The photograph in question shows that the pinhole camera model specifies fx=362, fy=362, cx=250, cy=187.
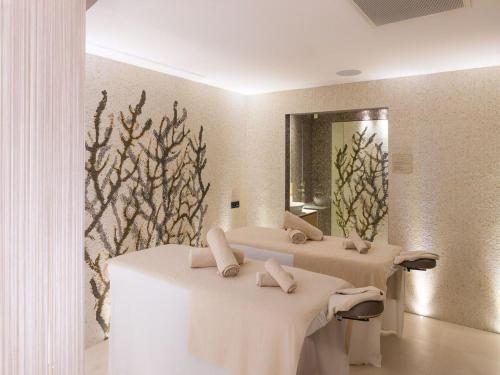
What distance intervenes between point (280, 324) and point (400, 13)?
182 cm

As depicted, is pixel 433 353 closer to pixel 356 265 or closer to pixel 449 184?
pixel 356 265

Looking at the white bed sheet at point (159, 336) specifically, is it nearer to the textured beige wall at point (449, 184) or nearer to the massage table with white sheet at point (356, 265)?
the massage table with white sheet at point (356, 265)

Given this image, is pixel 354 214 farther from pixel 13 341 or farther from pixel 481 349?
pixel 13 341

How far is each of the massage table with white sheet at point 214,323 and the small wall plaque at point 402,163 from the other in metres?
1.95

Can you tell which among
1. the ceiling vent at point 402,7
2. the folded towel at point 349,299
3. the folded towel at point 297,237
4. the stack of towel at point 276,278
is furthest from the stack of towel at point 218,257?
the ceiling vent at point 402,7

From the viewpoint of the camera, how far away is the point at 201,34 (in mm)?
2473

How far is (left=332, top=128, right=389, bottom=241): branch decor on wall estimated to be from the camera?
3814 mm

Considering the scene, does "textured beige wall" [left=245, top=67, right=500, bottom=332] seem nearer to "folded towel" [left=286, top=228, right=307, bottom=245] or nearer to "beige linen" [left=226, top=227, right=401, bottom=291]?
Result: "beige linen" [left=226, top=227, right=401, bottom=291]

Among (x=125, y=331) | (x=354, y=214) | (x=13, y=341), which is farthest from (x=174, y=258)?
(x=354, y=214)

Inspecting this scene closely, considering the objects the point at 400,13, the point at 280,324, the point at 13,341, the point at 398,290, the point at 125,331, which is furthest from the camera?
the point at 398,290

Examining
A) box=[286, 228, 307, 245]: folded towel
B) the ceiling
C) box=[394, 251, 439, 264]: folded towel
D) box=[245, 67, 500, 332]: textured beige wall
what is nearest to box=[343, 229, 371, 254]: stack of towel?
box=[394, 251, 439, 264]: folded towel

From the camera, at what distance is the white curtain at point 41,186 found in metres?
0.91

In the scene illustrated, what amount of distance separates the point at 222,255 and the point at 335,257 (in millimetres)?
1010

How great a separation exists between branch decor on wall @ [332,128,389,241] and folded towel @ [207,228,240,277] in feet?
7.11
